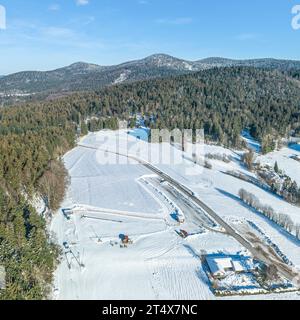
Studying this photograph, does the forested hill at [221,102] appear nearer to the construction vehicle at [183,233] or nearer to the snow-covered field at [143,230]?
the snow-covered field at [143,230]

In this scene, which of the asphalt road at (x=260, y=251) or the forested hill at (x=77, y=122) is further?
the asphalt road at (x=260, y=251)

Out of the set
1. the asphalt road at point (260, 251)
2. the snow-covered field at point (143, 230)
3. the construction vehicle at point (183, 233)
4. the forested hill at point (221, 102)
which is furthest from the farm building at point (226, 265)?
the forested hill at point (221, 102)

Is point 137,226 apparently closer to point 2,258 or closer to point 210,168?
point 2,258

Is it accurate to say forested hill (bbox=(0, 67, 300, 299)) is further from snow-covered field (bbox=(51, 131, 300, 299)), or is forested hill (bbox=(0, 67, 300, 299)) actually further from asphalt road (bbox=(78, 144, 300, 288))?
asphalt road (bbox=(78, 144, 300, 288))

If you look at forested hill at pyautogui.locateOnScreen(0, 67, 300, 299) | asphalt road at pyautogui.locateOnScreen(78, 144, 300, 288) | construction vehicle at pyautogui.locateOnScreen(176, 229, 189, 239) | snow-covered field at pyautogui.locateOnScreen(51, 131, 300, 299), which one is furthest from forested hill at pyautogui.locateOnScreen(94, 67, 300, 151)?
construction vehicle at pyautogui.locateOnScreen(176, 229, 189, 239)

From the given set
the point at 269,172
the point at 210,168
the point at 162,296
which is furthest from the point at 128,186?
the point at 269,172

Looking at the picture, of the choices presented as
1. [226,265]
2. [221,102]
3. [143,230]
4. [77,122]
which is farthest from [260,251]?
[221,102]
